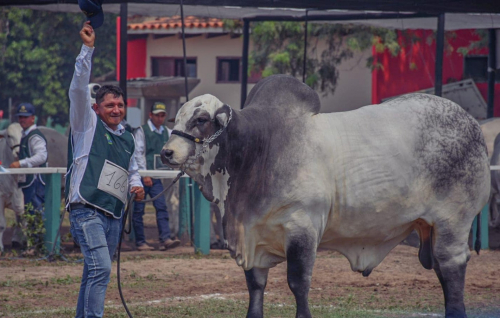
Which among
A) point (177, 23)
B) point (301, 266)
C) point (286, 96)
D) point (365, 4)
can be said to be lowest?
point (301, 266)

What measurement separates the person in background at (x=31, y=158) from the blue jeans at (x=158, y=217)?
1.26 meters

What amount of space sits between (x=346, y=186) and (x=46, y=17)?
990 inches

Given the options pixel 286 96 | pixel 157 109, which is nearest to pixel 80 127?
pixel 286 96

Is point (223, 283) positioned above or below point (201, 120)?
below

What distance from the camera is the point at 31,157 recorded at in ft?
35.4

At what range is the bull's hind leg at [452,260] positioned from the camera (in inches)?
250

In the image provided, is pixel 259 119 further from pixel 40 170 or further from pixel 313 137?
pixel 40 170

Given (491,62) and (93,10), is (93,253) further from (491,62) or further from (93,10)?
(491,62)

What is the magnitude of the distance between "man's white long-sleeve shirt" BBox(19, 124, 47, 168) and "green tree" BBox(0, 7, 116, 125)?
19.9m

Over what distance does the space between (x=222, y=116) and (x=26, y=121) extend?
619 centimetres

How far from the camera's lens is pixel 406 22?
13.4 metres

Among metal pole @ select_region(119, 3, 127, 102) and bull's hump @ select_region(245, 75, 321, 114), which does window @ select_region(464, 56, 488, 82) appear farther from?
bull's hump @ select_region(245, 75, 321, 114)

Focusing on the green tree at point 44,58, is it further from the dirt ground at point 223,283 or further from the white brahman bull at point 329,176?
the white brahman bull at point 329,176

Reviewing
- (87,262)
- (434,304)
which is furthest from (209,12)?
(87,262)
